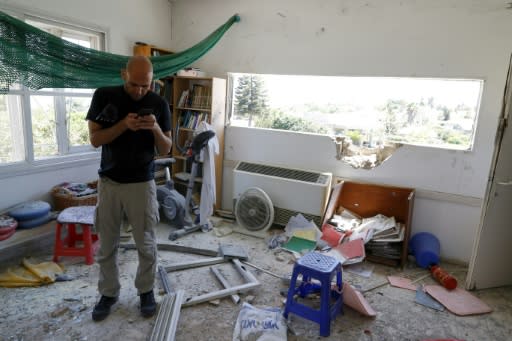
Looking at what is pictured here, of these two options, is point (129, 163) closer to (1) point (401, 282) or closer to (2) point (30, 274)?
(2) point (30, 274)

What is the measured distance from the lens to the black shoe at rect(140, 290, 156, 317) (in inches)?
77.8

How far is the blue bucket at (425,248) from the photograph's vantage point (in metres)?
2.77

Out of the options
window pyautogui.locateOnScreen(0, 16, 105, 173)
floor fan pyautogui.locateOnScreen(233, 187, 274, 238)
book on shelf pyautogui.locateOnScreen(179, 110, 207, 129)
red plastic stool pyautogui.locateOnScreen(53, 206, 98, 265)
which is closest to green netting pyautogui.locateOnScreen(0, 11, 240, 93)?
window pyautogui.locateOnScreen(0, 16, 105, 173)

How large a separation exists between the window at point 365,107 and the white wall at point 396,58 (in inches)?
4.9

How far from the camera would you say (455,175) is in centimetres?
290

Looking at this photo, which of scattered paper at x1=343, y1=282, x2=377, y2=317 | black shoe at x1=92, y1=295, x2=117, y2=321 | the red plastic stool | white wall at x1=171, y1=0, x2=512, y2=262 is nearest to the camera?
black shoe at x1=92, y1=295, x2=117, y2=321

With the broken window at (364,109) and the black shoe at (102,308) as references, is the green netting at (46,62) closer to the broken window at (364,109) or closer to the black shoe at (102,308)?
the black shoe at (102,308)

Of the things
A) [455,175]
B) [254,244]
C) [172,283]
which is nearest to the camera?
[172,283]

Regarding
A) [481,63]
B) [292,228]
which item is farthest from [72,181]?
[481,63]

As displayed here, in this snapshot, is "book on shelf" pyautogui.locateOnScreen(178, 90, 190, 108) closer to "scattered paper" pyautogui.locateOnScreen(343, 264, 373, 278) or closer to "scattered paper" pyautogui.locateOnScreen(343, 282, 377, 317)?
"scattered paper" pyautogui.locateOnScreen(343, 264, 373, 278)

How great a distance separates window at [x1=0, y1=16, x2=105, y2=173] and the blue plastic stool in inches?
98.5

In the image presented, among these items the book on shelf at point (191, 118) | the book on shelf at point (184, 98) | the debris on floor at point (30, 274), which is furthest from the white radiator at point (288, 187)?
the debris on floor at point (30, 274)

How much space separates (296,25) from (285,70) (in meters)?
0.45

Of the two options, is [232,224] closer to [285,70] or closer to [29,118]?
[285,70]
